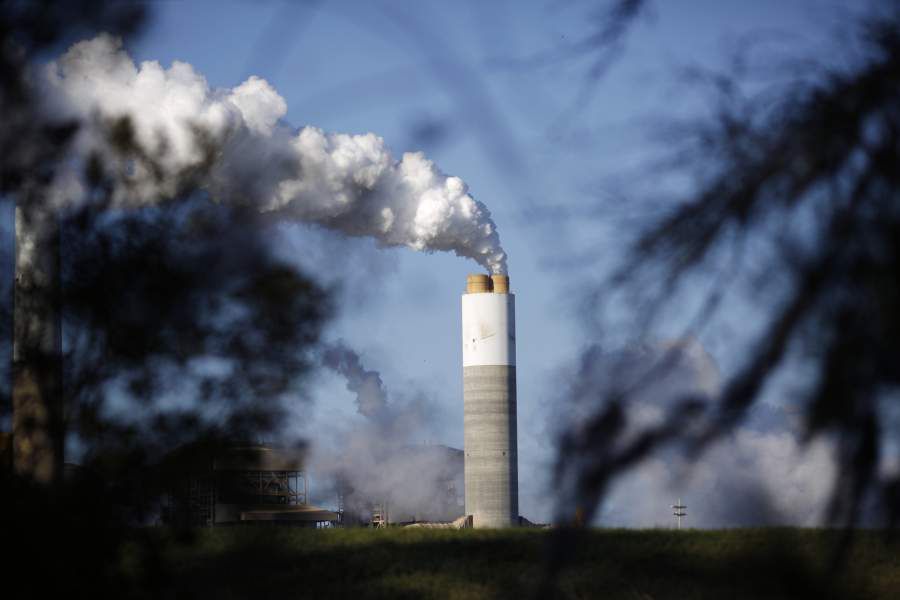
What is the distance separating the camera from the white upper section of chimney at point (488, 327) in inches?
1394

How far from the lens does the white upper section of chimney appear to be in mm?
Answer: 35406

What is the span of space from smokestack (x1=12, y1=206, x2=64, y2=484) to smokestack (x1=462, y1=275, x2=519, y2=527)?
27.9 m

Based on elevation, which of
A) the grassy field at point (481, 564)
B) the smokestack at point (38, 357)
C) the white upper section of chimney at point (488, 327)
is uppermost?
the white upper section of chimney at point (488, 327)

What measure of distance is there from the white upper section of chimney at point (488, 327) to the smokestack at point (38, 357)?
90.8ft

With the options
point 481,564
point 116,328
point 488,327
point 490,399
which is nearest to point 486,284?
point 488,327

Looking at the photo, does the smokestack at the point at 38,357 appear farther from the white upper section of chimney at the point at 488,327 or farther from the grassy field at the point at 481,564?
the white upper section of chimney at the point at 488,327

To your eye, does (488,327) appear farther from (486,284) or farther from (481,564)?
(481,564)

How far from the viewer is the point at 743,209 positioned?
10.4 feet

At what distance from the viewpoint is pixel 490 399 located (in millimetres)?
35594

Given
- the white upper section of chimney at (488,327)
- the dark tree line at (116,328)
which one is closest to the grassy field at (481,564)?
the dark tree line at (116,328)

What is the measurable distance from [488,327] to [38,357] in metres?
29.1

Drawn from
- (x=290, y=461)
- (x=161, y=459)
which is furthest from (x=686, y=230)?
(x=290, y=461)

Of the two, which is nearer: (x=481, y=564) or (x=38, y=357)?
(x=38, y=357)

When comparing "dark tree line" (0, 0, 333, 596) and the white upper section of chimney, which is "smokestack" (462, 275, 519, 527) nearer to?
the white upper section of chimney
